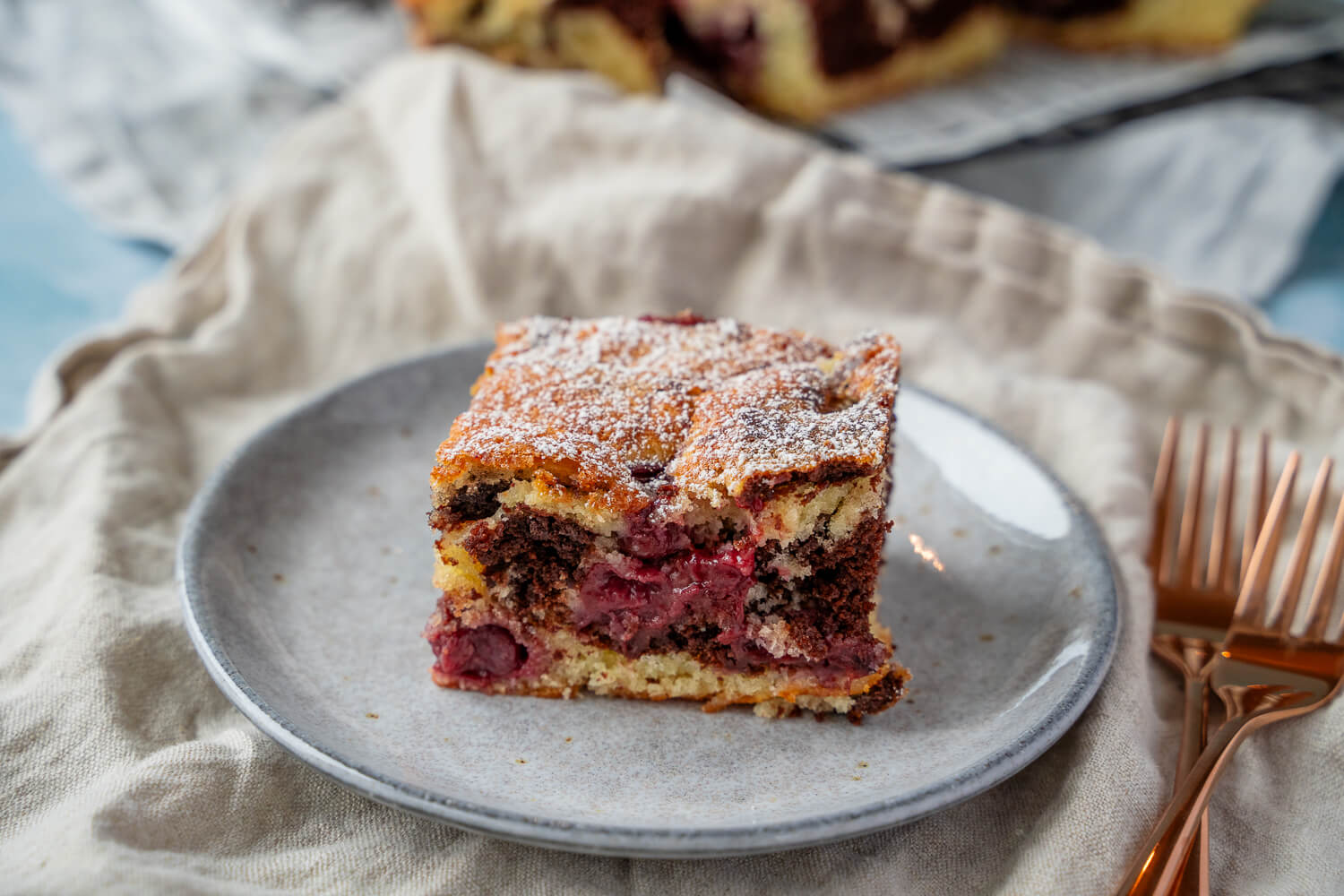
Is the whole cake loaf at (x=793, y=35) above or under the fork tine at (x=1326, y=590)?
above

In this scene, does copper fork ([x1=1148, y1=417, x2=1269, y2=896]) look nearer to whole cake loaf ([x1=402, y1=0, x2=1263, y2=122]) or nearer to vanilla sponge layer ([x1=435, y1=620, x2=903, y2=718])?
vanilla sponge layer ([x1=435, y1=620, x2=903, y2=718])

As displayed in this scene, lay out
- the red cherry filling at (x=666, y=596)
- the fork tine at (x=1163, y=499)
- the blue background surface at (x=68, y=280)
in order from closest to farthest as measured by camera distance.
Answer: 1. the red cherry filling at (x=666, y=596)
2. the fork tine at (x=1163, y=499)
3. the blue background surface at (x=68, y=280)

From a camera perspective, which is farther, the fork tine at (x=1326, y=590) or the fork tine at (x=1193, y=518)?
the fork tine at (x=1193, y=518)

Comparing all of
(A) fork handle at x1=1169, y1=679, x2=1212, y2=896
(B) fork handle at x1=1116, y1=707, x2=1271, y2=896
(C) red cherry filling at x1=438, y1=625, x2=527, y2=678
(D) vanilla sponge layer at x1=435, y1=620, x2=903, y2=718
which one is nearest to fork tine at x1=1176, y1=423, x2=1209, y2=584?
(A) fork handle at x1=1169, y1=679, x2=1212, y2=896

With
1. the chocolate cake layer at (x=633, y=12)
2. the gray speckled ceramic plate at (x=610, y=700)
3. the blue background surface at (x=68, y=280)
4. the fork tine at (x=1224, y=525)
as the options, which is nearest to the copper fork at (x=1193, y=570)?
the fork tine at (x=1224, y=525)

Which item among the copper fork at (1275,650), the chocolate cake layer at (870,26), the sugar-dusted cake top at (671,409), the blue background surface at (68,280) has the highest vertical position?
the chocolate cake layer at (870,26)

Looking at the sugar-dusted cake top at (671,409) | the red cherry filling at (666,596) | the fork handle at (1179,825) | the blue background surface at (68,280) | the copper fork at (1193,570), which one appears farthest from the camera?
the blue background surface at (68,280)

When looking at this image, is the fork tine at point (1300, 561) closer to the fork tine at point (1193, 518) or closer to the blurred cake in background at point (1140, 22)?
the fork tine at point (1193, 518)
